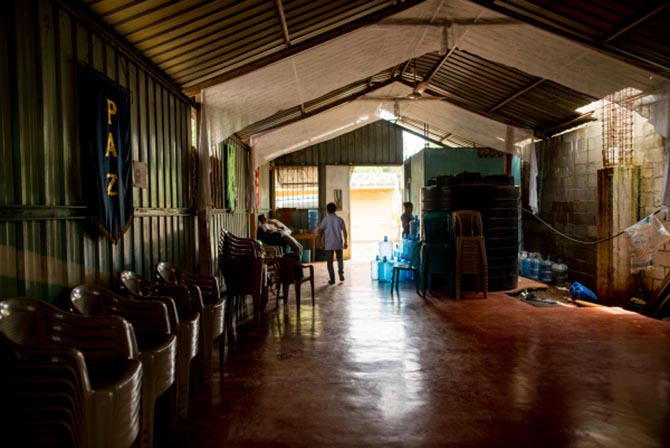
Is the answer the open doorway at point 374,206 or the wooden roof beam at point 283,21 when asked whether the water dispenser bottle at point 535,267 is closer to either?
the wooden roof beam at point 283,21

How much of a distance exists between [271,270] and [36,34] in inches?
195

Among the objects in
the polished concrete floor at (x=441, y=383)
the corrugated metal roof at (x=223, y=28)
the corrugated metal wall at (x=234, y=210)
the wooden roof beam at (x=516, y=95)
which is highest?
the wooden roof beam at (x=516, y=95)

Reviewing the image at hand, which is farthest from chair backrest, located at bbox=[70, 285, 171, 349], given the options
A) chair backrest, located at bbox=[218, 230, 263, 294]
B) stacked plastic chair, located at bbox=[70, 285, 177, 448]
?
chair backrest, located at bbox=[218, 230, 263, 294]

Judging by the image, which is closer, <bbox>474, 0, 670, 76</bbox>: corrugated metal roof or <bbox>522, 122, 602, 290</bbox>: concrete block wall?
<bbox>474, 0, 670, 76</bbox>: corrugated metal roof

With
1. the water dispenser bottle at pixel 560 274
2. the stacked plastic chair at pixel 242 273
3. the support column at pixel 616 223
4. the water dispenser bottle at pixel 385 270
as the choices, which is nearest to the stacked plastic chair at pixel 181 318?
the stacked plastic chair at pixel 242 273

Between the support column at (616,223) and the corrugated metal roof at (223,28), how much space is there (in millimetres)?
4448

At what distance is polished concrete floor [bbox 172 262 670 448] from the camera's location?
9.67ft

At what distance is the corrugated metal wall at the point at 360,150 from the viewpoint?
14523mm

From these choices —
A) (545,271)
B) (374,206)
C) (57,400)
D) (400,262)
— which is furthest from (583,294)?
(374,206)

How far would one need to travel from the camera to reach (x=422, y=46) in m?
6.90

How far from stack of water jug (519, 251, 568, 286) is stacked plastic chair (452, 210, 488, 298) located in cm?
245

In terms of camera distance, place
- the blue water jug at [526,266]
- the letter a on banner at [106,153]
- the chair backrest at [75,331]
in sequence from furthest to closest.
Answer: the blue water jug at [526,266] < the letter a on banner at [106,153] < the chair backrest at [75,331]

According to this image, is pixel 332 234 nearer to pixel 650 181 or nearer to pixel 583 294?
pixel 583 294

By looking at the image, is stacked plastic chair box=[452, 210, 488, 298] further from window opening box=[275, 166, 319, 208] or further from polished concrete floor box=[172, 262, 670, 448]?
window opening box=[275, 166, 319, 208]
